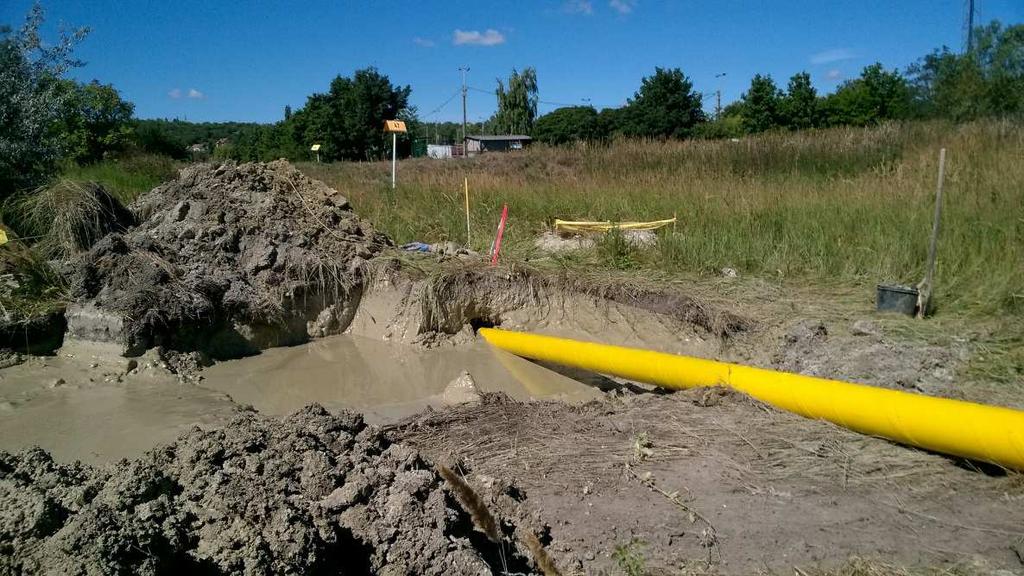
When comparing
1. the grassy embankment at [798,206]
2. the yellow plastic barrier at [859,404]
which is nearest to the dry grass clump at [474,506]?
the yellow plastic barrier at [859,404]

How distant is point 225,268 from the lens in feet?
25.0

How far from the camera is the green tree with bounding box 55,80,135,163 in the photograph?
63.7 feet

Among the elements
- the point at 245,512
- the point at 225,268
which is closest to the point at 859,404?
the point at 245,512

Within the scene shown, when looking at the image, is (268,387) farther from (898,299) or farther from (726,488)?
(898,299)

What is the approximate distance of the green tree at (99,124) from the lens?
19.4 metres

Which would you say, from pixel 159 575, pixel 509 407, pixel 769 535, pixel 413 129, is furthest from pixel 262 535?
pixel 413 129

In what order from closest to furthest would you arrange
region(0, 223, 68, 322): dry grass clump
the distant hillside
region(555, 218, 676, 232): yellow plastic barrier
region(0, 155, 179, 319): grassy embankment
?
region(0, 223, 68, 322): dry grass clump
region(0, 155, 179, 319): grassy embankment
region(555, 218, 676, 232): yellow plastic barrier
the distant hillside

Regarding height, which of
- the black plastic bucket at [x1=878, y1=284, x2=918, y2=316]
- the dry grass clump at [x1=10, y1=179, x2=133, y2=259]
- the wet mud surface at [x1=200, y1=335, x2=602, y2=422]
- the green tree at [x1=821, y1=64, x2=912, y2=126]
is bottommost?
the wet mud surface at [x1=200, y1=335, x2=602, y2=422]

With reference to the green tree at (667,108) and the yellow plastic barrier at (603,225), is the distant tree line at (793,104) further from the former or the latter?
the yellow plastic barrier at (603,225)

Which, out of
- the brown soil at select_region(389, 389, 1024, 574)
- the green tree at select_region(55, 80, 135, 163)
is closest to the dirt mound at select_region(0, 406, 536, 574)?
the brown soil at select_region(389, 389, 1024, 574)

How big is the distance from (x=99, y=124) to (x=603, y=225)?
1887 cm

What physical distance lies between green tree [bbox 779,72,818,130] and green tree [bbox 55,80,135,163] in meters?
31.5

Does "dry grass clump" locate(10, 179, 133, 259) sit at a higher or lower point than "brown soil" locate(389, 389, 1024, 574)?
higher

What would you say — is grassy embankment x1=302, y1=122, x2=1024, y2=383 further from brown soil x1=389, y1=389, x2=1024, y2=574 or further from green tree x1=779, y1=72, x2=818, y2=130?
green tree x1=779, y1=72, x2=818, y2=130
